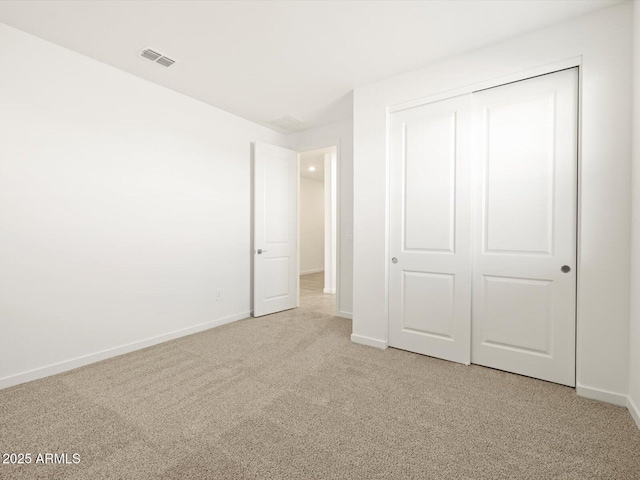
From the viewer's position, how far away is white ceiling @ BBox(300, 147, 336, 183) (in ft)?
19.0

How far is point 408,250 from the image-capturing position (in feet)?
9.66

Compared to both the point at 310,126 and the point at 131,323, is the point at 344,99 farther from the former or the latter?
the point at 131,323

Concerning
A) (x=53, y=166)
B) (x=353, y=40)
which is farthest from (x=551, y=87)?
(x=53, y=166)

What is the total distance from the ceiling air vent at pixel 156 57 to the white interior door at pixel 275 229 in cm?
152

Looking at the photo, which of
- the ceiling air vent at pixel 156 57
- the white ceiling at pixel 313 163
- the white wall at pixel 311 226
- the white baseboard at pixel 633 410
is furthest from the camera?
the white wall at pixel 311 226

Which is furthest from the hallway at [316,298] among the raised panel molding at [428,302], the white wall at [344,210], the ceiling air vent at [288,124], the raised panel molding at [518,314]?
the ceiling air vent at [288,124]

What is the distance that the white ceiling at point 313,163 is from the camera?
5.78m

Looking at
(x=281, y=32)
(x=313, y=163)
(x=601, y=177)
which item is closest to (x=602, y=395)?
(x=601, y=177)

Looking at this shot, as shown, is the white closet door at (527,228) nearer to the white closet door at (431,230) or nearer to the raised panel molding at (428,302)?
the white closet door at (431,230)

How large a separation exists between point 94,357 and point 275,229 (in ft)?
8.24

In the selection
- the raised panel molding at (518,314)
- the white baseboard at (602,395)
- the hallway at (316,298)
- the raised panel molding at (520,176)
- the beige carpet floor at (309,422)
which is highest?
the raised panel molding at (520,176)

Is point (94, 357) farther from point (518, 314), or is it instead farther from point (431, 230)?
point (518, 314)

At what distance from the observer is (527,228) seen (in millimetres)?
2375

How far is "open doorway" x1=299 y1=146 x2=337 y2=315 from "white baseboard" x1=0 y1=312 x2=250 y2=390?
1.82 m
